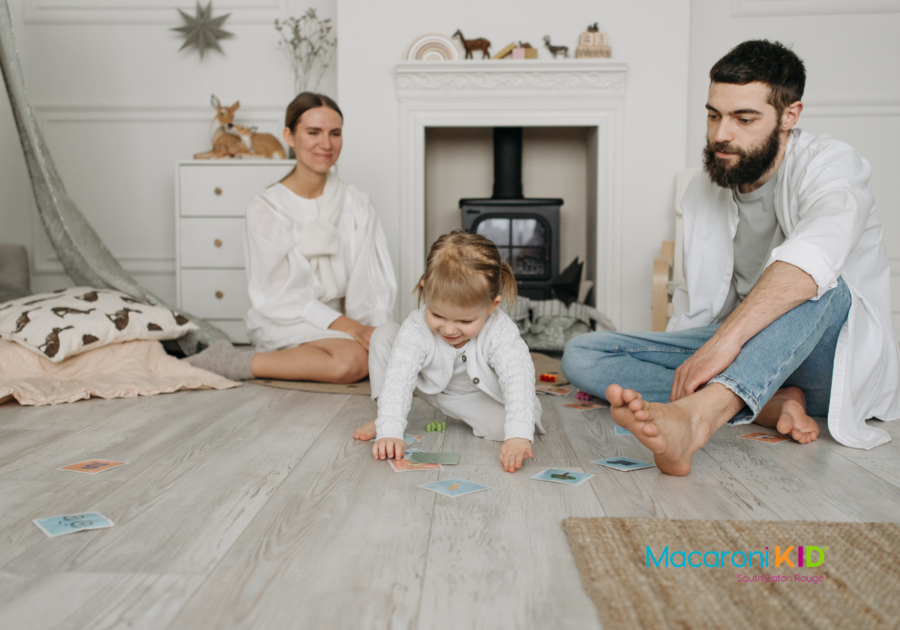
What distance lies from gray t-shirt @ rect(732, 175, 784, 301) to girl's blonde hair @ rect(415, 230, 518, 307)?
0.74 meters

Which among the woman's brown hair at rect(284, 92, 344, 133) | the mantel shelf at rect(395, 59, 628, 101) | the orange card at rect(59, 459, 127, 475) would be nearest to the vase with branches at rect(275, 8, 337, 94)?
the mantel shelf at rect(395, 59, 628, 101)

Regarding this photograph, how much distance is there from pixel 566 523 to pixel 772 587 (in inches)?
11.5

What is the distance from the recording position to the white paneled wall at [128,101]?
3.87m

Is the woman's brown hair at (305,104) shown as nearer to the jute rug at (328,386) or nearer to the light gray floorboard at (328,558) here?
the jute rug at (328,386)

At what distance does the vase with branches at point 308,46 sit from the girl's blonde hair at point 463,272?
273cm

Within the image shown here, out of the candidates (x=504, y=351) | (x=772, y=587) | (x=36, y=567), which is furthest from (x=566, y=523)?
(x=36, y=567)

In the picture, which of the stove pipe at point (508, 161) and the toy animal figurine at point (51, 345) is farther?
the stove pipe at point (508, 161)

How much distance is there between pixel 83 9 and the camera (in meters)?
3.87

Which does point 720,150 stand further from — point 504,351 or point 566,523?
point 566,523

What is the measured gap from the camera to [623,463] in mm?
1347

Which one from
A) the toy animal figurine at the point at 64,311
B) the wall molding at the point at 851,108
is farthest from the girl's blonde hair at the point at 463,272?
the wall molding at the point at 851,108

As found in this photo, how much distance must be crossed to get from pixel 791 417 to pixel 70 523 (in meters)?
1.45

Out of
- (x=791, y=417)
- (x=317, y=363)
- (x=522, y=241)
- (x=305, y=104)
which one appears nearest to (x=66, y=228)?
(x=305, y=104)

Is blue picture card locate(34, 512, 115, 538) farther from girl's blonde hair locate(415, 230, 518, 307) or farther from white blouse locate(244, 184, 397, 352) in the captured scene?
white blouse locate(244, 184, 397, 352)
